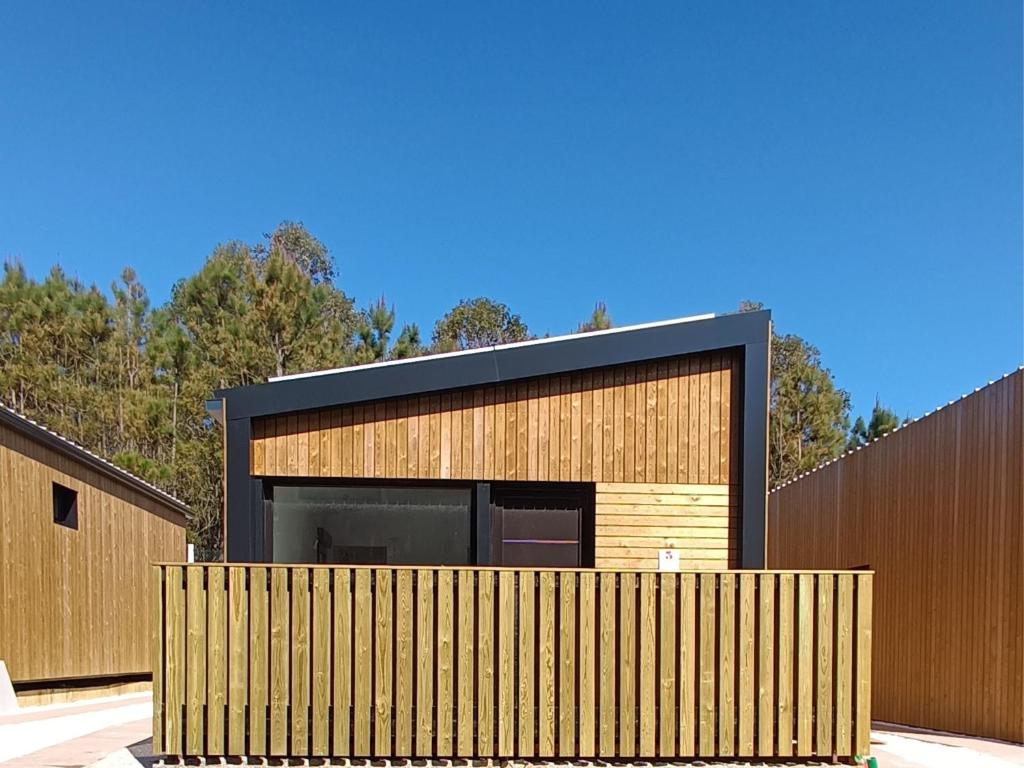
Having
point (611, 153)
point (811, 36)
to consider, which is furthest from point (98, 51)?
point (811, 36)

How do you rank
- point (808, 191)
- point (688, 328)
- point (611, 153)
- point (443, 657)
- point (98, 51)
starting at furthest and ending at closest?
point (611, 153)
point (808, 191)
point (98, 51)
point (688, 328)
point (443, 657)

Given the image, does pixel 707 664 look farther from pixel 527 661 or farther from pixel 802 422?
pixel 802 422

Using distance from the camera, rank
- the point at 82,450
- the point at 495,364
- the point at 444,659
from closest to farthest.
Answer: the point at 444,659 < the point at 495,364 < the point at 82,450

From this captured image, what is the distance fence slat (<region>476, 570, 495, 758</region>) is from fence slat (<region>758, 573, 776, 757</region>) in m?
1.77

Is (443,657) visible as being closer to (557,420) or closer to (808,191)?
(557,420)

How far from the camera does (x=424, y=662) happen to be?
4.64m

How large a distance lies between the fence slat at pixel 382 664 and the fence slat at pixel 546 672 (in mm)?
977

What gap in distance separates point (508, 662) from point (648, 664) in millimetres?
927

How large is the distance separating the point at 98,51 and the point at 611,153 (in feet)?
39.8

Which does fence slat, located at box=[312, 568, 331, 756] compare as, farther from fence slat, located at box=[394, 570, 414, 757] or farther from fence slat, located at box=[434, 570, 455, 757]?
fence slat, located at box=[434, 570, 455, 757]

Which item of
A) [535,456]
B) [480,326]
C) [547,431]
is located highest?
[480,326]

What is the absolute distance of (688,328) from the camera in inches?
229

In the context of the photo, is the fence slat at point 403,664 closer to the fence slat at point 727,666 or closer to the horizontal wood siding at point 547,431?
the horizontal wood siding at point 547,431

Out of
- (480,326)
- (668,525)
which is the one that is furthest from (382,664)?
(480,326)
